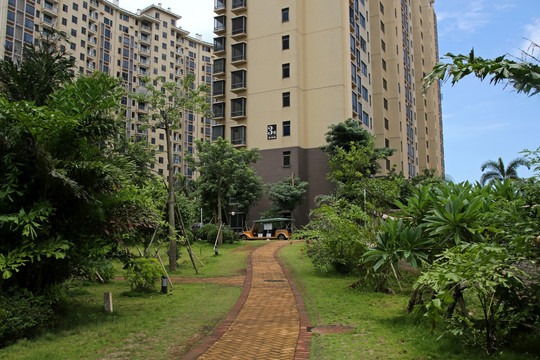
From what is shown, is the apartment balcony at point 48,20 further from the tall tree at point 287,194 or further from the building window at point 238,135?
the tall tree at point 287,194

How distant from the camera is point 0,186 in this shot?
7.49 meters

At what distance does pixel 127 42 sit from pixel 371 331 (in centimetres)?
7287

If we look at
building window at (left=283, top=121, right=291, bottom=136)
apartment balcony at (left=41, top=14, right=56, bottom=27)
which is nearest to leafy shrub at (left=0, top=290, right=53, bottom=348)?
building window at (left=283, top=121, right=291, bottom=136)

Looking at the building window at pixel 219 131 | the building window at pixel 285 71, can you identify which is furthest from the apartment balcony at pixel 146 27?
the building window at pixel 285 71

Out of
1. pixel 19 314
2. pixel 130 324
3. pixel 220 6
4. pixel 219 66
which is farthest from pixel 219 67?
pixel 19 314

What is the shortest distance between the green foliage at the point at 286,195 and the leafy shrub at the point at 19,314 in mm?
26961

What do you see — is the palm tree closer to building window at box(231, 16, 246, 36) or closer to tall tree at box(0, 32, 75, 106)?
building window at box(231, 16, 246, 36)

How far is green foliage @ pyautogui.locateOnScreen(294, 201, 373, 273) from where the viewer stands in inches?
459

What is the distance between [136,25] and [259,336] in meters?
75.1

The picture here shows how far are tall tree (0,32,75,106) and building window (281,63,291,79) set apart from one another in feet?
99.1

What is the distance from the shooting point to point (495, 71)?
16.7 feet

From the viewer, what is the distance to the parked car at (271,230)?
31.2m

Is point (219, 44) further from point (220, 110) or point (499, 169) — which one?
point (499, 169)

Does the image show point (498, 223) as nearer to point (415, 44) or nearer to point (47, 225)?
point (47, 225)
